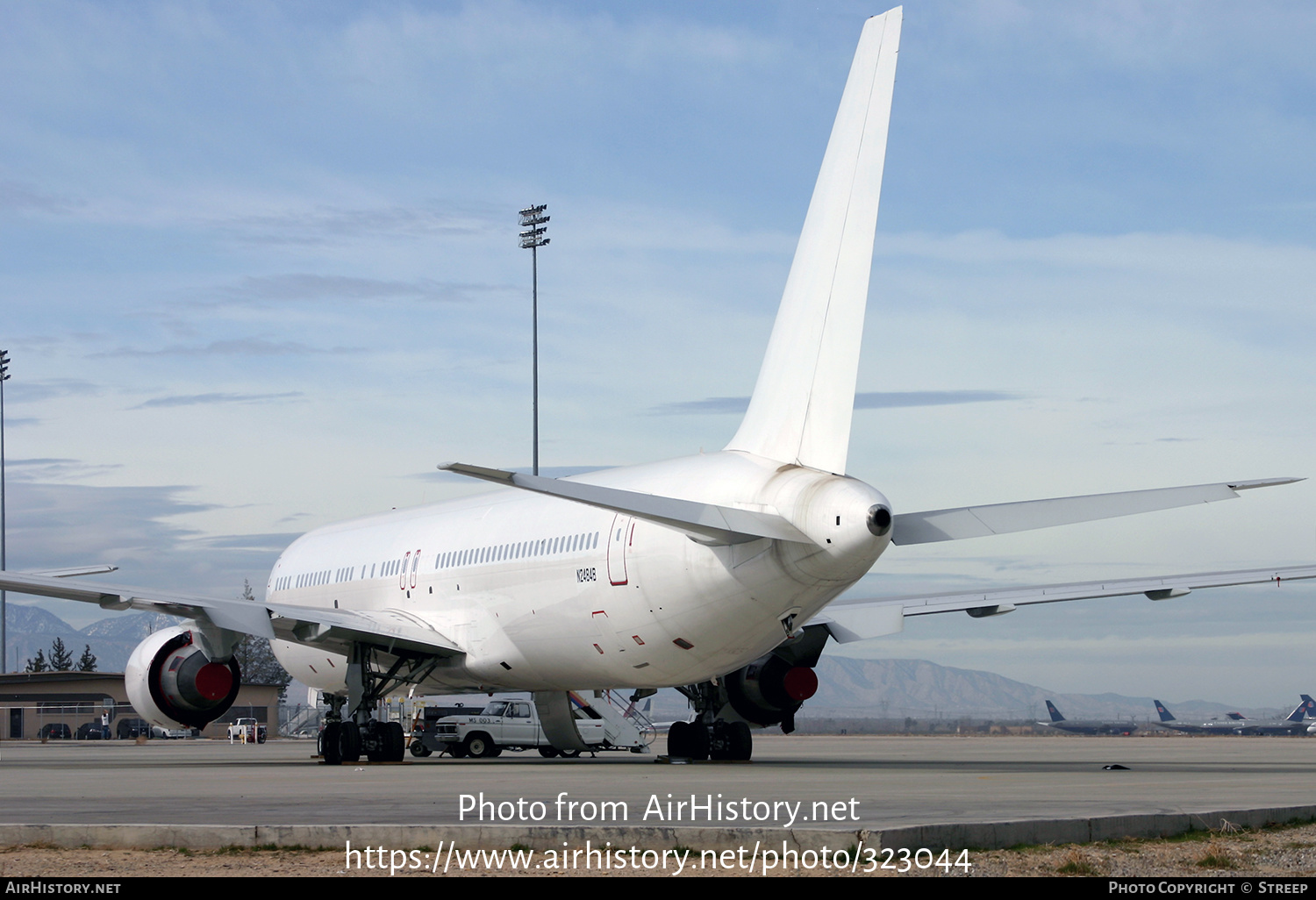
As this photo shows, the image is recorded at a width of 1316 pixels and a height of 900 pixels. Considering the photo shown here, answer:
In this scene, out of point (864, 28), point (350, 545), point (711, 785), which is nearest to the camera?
point (711, 785)

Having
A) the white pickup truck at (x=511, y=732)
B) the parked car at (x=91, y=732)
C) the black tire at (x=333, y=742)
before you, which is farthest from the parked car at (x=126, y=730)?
the black tire at (x=333, y=742)

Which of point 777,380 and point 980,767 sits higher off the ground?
point 777,380

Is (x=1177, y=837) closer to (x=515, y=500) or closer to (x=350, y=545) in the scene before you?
(x=515, y=500)

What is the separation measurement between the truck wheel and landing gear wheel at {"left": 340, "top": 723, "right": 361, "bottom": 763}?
7.03 m

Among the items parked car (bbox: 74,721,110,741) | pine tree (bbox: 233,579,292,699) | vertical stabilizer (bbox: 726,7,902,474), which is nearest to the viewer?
vertical stabilizer (bbox: 726,7,902,474)

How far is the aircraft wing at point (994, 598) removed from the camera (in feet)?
71.3

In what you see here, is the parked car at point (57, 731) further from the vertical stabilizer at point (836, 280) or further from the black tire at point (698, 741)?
the vertical stabilizer at point (836, 280)

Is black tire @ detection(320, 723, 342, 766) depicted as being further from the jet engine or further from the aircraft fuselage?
the jet engine

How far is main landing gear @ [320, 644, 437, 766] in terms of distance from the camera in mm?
23656

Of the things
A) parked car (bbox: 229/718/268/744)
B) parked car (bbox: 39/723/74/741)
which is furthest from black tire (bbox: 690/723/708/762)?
parked car (bbox: 39/723/74/741)

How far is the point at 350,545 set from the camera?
96.1 feet

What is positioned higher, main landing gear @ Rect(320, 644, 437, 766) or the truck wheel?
main landing gear @ Rect(320, 644, 437, 766)

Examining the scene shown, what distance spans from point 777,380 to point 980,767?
6.95 metres
